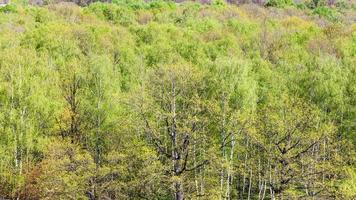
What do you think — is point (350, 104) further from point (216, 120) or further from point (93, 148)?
point (93, 148)

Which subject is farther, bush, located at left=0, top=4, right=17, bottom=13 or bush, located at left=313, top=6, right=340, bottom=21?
bush, located at left=313, top=6, right=340, bottom=21

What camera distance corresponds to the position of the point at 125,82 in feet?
212

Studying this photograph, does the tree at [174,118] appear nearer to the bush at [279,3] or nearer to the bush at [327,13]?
the bush at [327,13]

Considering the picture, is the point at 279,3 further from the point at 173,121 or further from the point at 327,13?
the point at 173,121

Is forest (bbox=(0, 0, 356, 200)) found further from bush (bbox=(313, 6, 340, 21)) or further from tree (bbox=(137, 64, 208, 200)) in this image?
bush (bbox=(313, 6, 340, 21))

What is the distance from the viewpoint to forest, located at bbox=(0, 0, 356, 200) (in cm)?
3962

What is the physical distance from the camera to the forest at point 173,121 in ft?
130

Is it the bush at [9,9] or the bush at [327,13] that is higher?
the bush at [9,9]

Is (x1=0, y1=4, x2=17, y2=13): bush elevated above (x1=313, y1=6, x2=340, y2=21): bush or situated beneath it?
elevated above

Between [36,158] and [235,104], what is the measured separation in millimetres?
21232

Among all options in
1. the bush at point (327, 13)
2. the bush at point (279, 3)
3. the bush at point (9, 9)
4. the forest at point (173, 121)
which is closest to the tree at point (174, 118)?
the forest at point (173, 121)

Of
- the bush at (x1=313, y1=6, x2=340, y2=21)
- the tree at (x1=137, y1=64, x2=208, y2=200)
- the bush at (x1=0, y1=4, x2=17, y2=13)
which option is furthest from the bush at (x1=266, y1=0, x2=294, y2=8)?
the tree at (x1=137, y1=64, x2=208, y2=200)

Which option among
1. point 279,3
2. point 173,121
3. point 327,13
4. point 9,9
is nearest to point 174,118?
point 173,121

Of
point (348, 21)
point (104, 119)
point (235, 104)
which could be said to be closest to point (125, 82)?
point (104, 119)
